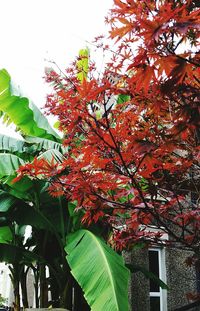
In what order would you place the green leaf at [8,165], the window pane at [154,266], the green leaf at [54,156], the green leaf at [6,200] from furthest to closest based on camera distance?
the window pane at [154,266] → the green leaf at [6,200] → the green leaf at [54,156] → the green leaf at [8,165]

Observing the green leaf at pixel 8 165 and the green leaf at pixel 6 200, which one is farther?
the green leaf at pixel 6 200

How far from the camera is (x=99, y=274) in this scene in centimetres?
355

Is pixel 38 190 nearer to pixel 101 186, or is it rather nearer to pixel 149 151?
pixel 101 186

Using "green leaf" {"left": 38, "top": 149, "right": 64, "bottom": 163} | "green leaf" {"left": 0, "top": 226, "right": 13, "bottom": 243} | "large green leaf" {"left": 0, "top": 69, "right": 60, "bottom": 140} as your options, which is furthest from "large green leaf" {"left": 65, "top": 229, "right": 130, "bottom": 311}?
"large green leaf" {"left": 0, "top": 69, "right": 60, "bottom": 140}

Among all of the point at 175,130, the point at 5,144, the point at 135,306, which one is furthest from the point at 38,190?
the point at 175,130

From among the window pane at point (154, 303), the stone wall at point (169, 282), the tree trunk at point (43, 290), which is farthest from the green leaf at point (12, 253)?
the window pane at point (154, 303)

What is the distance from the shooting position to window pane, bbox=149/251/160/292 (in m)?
7.78

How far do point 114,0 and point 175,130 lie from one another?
1051 millimetres

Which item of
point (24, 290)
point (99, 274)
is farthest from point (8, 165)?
point (24, 290)

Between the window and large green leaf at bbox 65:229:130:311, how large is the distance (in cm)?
402

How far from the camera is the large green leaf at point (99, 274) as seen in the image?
3.21m

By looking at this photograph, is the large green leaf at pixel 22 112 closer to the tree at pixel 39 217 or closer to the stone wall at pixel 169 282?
the tree at pixel 39 217

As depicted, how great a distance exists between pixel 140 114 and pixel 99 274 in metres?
1.80

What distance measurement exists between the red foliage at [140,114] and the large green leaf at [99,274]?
51 centimetres
